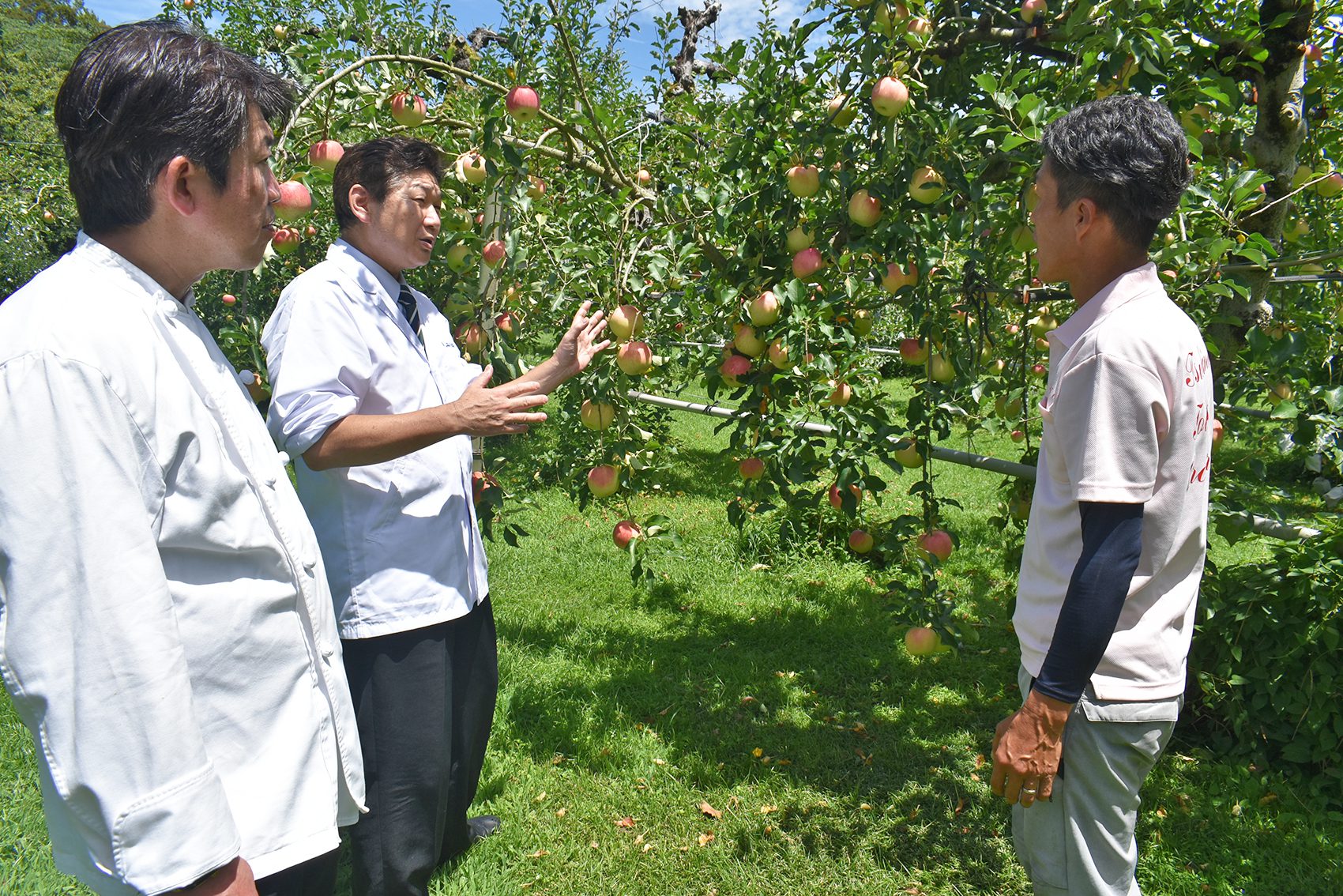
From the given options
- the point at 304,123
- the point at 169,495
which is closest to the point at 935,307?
the point at 304,123

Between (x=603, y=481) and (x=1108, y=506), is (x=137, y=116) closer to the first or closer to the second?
(x=1108, y=506)

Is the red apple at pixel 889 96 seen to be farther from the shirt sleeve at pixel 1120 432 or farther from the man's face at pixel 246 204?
the man's face at pixel 246 204

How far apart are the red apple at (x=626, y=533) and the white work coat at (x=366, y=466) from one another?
69 cm

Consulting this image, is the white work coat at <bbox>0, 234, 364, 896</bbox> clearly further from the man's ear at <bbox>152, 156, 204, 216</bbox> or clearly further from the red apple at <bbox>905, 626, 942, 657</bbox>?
the red apple at <bbox>905, 626, 942, 657</bbox>

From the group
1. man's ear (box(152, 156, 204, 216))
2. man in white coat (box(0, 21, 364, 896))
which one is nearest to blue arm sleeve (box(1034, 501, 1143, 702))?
man in white coat (box(0, 21, 364, 896))

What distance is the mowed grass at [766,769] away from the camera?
232cm

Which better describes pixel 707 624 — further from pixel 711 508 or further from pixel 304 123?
pixel 304 123

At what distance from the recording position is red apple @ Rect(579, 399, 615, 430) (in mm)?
2350

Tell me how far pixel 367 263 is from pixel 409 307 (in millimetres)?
135

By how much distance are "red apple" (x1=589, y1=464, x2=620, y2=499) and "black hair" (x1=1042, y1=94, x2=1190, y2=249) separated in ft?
4.81

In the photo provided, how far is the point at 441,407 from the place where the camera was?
5.07 ft

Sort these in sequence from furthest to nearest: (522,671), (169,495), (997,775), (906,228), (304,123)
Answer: (522,671) < (304,123) < (906,228) < (997,775) < (169,495)

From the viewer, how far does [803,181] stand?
2.22 meters

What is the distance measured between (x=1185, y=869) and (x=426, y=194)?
2.67 m
